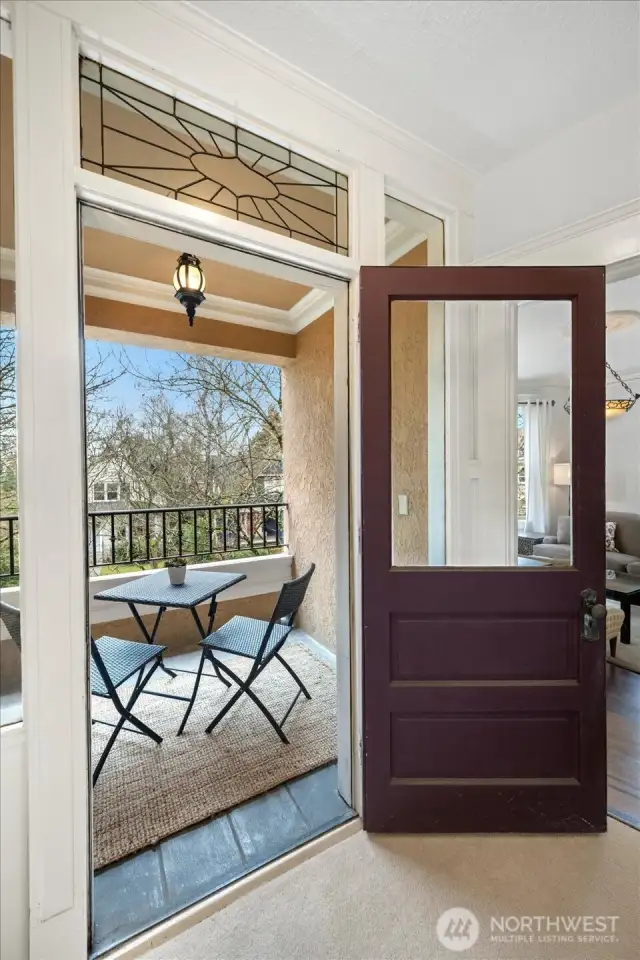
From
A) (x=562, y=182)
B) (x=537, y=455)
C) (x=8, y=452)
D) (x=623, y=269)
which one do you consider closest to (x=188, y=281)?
(x=8, y=452)

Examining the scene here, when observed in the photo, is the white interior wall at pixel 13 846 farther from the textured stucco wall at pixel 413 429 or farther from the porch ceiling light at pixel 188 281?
the porch ceiling light at pixel 188 281

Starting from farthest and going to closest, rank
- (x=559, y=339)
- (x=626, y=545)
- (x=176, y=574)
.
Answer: (x=626, y=545)
(x=176, y=574)
(x=559, y=339)

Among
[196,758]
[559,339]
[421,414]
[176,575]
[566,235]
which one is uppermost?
[566,235]

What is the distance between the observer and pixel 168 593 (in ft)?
8.95

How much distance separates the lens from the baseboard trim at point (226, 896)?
121cm

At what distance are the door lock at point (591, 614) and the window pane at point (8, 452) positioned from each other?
5.97ft

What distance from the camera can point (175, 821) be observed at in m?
1.68

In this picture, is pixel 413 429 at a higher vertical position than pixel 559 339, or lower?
lower

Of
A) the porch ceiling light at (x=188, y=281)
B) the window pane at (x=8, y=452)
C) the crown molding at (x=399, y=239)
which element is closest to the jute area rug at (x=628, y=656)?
the crown molding at (x=399, y=239)

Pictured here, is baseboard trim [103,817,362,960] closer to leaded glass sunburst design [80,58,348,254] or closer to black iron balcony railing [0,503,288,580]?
leaded glass sunburst design [80,58,348,254]

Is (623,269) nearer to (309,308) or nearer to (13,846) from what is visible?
(309,308)

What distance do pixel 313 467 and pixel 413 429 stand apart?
1651 mm

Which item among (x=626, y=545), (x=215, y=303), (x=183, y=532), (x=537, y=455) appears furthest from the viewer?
(x=537, y=455)

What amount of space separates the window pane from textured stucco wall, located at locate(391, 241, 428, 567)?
136 centimetres
